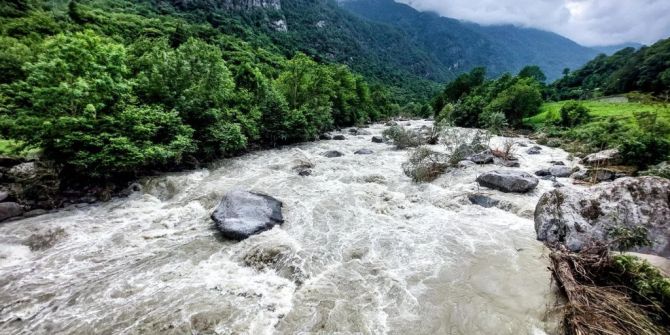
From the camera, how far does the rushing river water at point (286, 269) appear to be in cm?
721

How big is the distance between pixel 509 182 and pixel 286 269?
13.8 m

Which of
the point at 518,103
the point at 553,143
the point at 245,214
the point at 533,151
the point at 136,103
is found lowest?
the point at 553,143

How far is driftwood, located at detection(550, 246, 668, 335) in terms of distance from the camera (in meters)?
5.55

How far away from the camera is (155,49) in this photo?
21.3 metres

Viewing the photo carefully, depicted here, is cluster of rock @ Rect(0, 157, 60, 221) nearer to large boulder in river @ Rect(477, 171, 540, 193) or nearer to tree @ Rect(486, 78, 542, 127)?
large boulder in river @ Rect(477, 171, 540, 193)

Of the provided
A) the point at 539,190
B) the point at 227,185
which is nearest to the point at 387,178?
the point at 539,190

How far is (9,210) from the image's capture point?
12.0 m

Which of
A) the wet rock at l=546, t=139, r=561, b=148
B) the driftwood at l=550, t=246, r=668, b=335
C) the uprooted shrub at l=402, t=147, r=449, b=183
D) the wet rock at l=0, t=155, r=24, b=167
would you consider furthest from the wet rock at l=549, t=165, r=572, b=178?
the wet rock at l=0, t=155, r=24, b=167

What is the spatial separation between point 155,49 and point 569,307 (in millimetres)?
26887

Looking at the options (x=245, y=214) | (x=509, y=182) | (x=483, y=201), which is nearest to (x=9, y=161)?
(x=245, y=214)

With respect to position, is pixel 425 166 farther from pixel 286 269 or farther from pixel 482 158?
pixel 286 269

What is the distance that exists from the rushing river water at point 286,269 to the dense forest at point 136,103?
3.22 m

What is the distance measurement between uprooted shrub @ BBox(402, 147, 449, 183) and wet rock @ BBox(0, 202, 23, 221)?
2026 cm

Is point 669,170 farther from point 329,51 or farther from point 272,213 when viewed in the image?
point 329,51
